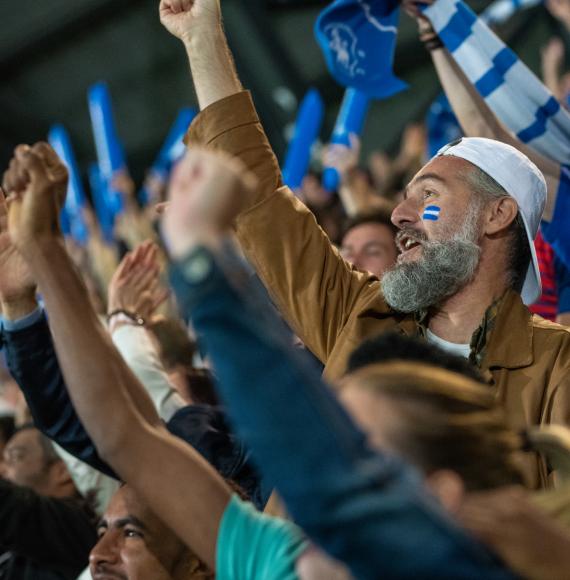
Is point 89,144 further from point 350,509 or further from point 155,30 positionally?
point 350,509

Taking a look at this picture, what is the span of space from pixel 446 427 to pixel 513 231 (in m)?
1.50

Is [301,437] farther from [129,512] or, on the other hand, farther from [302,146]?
[302,146]

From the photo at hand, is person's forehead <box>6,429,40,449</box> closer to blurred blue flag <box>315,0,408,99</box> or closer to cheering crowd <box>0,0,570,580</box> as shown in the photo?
cheering crowd <box>0,0,570,580</box>

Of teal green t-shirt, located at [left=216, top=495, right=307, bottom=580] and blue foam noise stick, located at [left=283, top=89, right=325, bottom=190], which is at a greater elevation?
teal green t-shirt, located at [left=216, top=495, right=307, bottom=580]

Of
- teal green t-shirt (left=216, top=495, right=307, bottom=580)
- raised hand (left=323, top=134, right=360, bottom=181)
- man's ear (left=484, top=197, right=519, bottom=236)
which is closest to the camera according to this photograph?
teal green t-shirt (left=216, top=495, right=307, bottom=580)

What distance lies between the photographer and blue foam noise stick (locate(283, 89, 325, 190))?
204 inches

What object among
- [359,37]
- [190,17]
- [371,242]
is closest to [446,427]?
[190,17]

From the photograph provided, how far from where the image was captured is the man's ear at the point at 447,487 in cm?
125

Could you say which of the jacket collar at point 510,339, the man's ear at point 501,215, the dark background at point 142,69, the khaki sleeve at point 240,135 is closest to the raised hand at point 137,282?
the khaki sleeve at point 240,135

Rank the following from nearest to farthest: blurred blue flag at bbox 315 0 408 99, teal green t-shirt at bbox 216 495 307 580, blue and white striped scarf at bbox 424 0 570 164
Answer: teal green t-shirt at bbox 216 495 307 580
blue and white striped scarf at bbox 424 0 570 164
blurred blue flag at bbox 315 0 408 99

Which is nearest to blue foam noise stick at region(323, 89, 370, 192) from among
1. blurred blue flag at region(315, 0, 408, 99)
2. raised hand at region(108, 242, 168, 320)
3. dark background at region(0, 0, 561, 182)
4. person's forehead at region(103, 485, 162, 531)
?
blurred blue flag at region(315, 0, 408, 99)

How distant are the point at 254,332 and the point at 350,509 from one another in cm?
23

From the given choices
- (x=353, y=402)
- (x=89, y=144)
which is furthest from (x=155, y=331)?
(x=89, y=144)

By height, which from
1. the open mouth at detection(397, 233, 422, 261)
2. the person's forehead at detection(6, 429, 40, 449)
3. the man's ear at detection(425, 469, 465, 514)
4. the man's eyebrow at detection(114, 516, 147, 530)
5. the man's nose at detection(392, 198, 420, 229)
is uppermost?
the man's ear at detection(425, 469, 465, 514)
